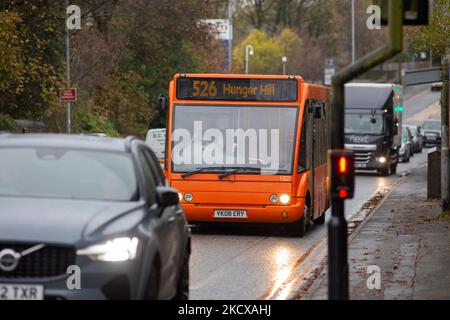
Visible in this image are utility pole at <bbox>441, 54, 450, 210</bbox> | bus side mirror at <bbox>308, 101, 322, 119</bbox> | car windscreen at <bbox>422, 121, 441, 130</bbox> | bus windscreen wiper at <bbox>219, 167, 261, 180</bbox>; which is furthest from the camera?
car windscreen at <bbox>422, 121, 441, 130</bbox>

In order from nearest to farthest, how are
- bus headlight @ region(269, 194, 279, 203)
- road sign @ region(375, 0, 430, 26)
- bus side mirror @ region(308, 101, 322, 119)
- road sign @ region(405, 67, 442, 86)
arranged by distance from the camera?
road sign @ region(375, 0, 430, 26) < bus headlight @ region(269, 194, 279, 203) < bus side mirror @ region(308, 101, 322, 119) < road sign @ region(405, 67, 442, 86)

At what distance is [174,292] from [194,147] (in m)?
10.3

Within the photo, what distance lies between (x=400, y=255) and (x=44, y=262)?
904cm

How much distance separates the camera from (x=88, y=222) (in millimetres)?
9375

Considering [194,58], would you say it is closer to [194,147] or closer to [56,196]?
[194,147]

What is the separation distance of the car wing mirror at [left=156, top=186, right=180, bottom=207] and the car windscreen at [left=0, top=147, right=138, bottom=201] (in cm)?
23

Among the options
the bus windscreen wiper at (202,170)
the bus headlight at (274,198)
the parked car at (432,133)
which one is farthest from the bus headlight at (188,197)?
the parked car at (432,133)

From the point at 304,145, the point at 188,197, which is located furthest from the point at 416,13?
the point at 188,197

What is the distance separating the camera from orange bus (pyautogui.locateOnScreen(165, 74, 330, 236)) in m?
21.0

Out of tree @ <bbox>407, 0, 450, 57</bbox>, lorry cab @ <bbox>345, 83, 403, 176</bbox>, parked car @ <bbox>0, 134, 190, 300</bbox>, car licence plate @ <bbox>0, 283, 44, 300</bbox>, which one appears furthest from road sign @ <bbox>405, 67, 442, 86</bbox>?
lorry cab @ <bbox>345, 83, 403, 176</bbox>

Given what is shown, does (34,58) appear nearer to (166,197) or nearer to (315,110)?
(315,110)

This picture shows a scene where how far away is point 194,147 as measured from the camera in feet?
69.7

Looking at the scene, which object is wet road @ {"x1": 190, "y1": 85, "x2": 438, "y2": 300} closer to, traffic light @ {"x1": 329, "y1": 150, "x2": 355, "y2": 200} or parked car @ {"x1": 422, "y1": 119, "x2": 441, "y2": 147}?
traffic light @ {"x1": 329, "y1": 150, "x2": 355, "y2": 200}

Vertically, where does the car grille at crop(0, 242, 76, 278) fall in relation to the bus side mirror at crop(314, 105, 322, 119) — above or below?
below
